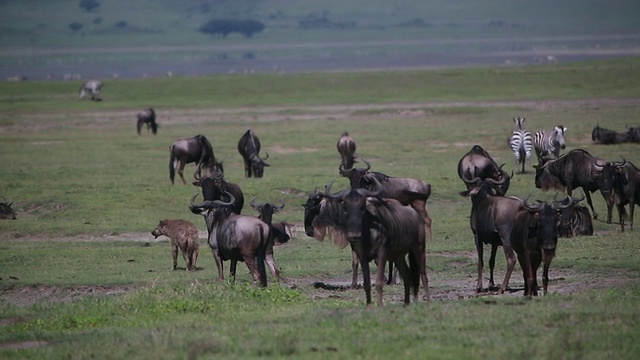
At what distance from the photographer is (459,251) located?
62.8ft

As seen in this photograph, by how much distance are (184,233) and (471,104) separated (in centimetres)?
3658

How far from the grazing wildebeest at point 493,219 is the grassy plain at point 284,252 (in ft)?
1.87

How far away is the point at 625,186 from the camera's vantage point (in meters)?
20.8

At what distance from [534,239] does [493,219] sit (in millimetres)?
1023

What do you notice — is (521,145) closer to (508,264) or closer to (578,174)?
(578,174)

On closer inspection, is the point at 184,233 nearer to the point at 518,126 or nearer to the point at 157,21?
the point at 518,126

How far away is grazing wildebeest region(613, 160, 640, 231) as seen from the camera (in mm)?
20759

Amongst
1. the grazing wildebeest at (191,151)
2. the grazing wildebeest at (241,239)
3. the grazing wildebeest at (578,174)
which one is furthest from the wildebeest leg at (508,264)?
the grazing wildebeest at (191,151)

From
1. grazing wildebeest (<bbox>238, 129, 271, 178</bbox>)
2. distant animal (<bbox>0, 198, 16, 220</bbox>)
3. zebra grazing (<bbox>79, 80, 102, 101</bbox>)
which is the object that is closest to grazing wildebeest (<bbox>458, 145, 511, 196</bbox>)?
distant animal (<bbox>0, 198, 16, 220</bbox>)

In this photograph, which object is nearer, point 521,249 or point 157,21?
point 521,249

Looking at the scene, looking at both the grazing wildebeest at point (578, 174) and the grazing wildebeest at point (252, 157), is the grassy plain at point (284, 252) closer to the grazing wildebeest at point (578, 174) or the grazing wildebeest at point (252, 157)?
the grazing wildebeest at point (252, 157)

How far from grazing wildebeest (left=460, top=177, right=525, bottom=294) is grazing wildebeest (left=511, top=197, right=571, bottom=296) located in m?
0.32

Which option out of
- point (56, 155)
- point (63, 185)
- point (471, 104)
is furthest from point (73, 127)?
point (63, 185)

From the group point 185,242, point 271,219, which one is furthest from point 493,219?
point 185,242
